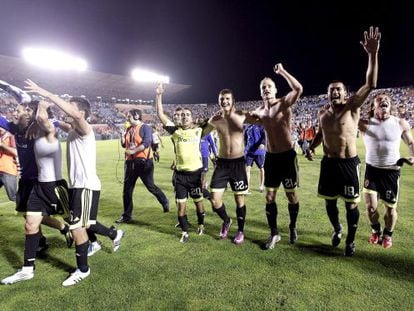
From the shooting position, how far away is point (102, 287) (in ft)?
12.1

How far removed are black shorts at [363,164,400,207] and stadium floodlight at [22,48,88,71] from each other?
42.9 meters

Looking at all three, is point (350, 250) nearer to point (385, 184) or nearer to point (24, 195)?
point (385, 184)

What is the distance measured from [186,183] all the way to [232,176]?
74 cm

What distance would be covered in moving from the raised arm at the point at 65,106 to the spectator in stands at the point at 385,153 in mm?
3802

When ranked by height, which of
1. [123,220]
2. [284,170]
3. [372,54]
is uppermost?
[372,54]

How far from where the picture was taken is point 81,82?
47531 mm

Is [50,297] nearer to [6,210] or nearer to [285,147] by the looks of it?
[285,147]

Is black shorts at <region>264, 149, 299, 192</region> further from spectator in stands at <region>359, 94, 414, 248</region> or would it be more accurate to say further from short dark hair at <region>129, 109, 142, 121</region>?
short dark hair at <region>129, 109, 142, 121</region>

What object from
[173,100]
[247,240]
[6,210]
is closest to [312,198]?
[247,240]

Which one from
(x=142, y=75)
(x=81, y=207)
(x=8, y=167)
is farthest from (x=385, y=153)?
(x=142, y=75)

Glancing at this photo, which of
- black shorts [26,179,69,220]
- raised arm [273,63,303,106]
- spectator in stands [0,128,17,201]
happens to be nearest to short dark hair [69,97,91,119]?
black shorts [26,179,69,220]

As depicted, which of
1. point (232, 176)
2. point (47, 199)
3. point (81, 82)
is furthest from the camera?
point (81, 82)

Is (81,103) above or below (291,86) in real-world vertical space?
below

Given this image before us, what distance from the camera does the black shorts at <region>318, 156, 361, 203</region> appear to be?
4305 mm
